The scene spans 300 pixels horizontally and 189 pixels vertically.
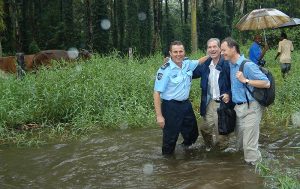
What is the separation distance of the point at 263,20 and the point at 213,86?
489cm

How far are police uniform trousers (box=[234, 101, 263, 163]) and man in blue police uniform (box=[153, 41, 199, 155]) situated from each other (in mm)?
847

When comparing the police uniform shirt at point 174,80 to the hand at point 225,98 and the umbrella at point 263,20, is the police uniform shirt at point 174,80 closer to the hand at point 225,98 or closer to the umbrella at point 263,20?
the hand at point 225,98

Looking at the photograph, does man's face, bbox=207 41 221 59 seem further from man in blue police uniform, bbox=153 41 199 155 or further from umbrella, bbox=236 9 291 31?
umbrella, bbox=236 9 291 31

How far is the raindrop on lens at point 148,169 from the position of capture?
18.5 ft

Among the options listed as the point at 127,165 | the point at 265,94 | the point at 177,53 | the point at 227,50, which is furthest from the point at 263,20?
the point at 127,165

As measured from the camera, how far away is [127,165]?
19.9 ft

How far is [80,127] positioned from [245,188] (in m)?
4.07

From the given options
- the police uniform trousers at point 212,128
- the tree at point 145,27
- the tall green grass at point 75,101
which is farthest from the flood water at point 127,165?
the tree at point 145,27

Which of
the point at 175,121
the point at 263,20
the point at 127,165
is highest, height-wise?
the point at 263,20

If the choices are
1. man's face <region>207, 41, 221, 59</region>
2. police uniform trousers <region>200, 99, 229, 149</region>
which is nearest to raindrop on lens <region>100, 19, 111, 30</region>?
police uniform trousers <region>200, 99, 229, 149</region>

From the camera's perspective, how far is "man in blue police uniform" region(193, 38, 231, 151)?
5.55 meters

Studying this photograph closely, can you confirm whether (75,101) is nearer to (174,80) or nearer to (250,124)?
(174,80)

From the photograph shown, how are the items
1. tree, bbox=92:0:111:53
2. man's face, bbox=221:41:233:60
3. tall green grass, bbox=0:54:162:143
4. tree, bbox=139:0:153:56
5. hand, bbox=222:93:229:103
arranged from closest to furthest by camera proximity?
man's face, bbox=221:41:233:60 < hand, bbox=222:93:229:103 < tall green grass, bbox=0:54:162:143 < tree, bbox=92:0:111:53 < tree, bbox=139:0:153:56

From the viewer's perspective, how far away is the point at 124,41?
33344mm
